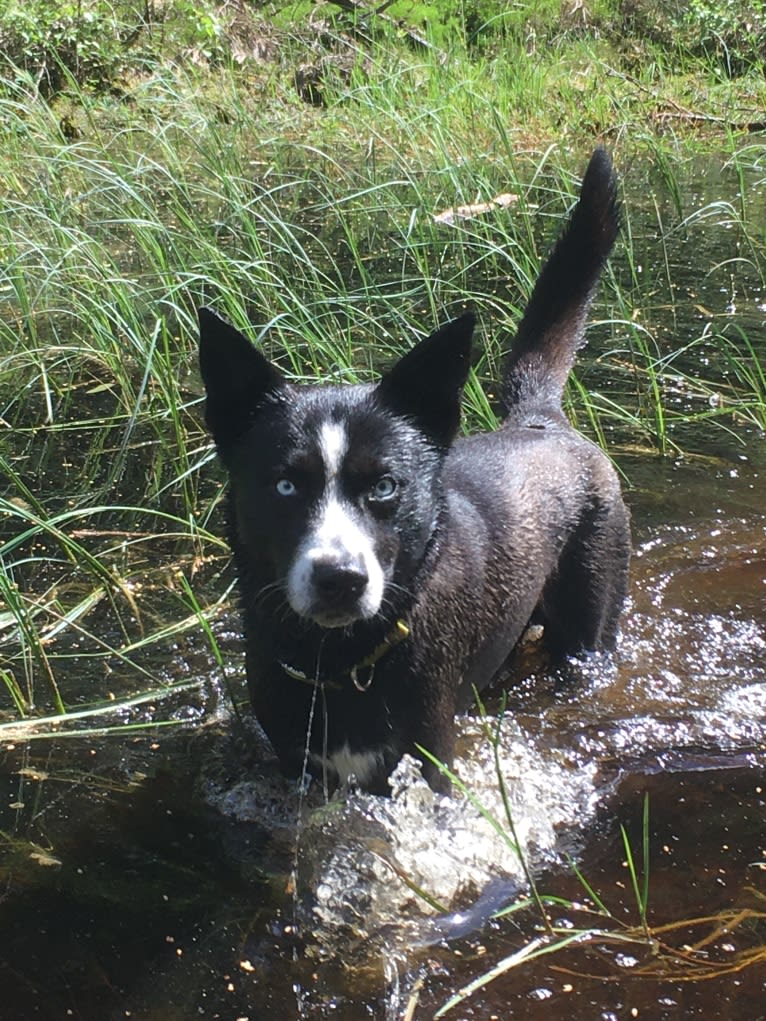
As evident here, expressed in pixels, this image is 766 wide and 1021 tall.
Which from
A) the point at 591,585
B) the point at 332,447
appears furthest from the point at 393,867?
the point at 591,585

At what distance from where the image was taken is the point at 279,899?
2.65 m

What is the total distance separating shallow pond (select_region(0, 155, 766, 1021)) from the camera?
2303mm

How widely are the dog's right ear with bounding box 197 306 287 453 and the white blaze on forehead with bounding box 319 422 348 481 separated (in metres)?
0.25

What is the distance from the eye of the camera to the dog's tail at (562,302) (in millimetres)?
3699

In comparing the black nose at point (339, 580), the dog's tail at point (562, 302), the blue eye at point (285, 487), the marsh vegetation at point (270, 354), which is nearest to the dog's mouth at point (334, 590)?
the black nose at point (339, 580)

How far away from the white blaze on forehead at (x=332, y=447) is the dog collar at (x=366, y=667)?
0.45 meters

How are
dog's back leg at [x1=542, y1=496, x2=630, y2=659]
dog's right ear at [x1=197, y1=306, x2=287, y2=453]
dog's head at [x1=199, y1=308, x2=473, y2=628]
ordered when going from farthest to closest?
dog's back leg at [x1=542, y1=496, x2=630, y2=659] → dog's right ear at [x1=197, y1=306, x2=287, y2=453] → dog's head at [x1=199, y1=308, x2=473, y2=628]

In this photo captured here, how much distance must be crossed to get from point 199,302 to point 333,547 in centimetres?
265

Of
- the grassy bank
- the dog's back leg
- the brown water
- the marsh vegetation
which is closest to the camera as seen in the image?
the brown water

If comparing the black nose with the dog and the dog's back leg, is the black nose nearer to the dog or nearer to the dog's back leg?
the dog

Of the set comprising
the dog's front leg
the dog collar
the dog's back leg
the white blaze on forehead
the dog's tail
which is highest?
the white blaze on forehead

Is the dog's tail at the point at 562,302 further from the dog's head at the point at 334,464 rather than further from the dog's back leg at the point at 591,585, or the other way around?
the dog's head at the point at 334,464

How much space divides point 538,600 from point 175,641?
125 centimetres

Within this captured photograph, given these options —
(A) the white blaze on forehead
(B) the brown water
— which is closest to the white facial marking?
(A) the white blaze on forehead
